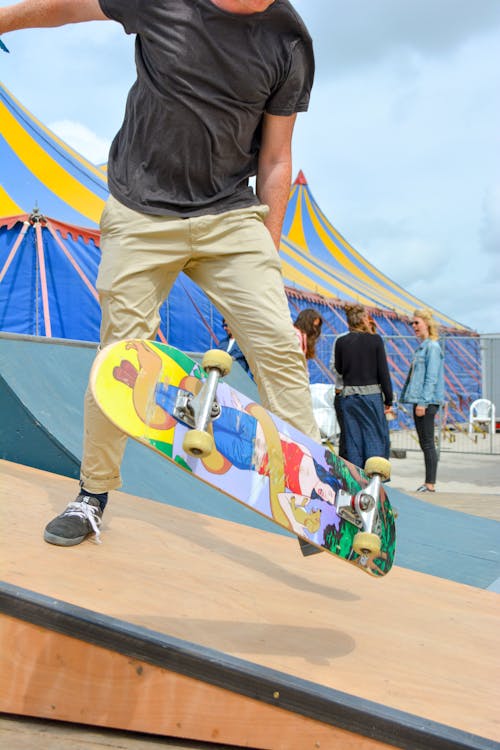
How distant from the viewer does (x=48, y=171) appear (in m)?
10.5

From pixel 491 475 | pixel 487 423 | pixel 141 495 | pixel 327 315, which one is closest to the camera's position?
pixel 141 495

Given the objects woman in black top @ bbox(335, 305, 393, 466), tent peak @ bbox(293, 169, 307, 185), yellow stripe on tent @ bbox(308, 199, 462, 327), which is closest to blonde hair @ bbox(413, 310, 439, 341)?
woman in black top @ bbox(335, 305, 393, 466)

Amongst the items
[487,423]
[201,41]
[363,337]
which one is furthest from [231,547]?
[487,423]

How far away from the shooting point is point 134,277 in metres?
2.25

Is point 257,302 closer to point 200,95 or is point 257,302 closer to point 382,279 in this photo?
point 200,95

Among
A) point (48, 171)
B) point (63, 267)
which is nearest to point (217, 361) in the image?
point (63, 267)

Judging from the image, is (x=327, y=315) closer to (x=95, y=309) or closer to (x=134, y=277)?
(x=95, y=309)

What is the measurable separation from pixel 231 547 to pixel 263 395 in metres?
0.65

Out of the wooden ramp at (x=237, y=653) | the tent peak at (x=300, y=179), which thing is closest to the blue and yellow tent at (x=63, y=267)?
the tent peak at (x=300, y=179)

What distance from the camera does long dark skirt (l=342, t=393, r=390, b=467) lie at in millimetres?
5953

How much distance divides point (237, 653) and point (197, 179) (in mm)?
1407

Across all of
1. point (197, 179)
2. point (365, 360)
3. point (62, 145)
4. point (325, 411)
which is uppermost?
point (62, 145)

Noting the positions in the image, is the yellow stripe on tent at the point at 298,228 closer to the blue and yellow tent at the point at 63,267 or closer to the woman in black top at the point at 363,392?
the blue and yellow tent at the point at 63,267

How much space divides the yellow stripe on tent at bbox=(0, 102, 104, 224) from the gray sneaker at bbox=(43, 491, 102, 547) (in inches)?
327
